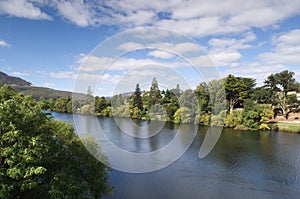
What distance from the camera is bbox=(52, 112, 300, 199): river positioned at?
1210cm

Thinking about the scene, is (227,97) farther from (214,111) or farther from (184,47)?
(184,47)

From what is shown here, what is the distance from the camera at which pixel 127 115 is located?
20609 millimetres

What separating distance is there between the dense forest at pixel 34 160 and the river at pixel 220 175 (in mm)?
3994

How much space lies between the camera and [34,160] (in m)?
5.84

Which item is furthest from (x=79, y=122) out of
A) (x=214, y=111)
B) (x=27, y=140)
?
(x=214, y=111)

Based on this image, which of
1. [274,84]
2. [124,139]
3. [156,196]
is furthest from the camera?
[274,84]

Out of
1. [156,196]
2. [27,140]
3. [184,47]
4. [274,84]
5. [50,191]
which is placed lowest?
[156,196]

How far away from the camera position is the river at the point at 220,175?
1210 cm

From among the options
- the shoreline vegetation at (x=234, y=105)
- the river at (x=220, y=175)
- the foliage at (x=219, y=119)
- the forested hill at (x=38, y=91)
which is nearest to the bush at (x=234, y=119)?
the shoreline vegetation at (x=234, y=105)

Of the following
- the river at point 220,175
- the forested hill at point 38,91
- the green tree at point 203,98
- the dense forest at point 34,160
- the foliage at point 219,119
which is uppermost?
the forested hill at point 38,91

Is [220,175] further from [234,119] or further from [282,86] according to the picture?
[282,86]

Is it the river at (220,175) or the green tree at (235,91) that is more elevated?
the green tree at (235,91)

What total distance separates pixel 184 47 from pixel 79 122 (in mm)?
17023

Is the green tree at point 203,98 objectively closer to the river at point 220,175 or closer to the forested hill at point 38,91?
the river at point 220,175
